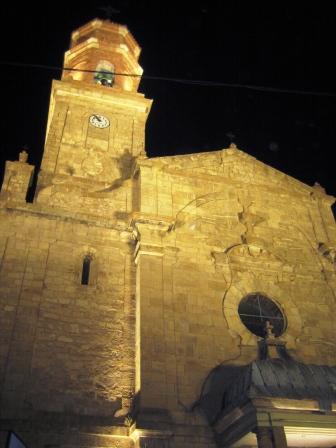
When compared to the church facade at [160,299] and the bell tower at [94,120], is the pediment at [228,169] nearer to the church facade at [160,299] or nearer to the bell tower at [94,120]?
the church facade at [160,299]

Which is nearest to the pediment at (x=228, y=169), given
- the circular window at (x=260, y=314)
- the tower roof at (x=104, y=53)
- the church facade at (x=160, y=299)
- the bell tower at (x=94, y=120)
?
the church facade at (x=160, y=299)

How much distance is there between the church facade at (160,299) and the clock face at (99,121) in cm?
14

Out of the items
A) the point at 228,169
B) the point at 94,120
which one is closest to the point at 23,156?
the point at 94,120

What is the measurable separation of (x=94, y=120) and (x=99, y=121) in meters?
0.22

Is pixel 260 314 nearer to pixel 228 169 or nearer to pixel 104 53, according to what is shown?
pixel 228 169

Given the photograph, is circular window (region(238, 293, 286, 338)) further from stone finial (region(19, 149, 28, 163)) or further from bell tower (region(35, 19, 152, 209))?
stone finial (region(19, 149, 28, 163))

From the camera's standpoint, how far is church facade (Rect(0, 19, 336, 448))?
11.4 meters

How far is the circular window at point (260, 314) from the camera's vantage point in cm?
1455

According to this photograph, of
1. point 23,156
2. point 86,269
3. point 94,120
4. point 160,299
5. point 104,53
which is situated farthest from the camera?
point 104,53

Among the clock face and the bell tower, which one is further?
the clock face

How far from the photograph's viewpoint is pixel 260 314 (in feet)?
48.7

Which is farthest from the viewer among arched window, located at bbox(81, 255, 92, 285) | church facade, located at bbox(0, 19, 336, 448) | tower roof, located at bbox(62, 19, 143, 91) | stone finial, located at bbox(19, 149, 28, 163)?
tower roof, located at bbox(62, 19, 143, 91)

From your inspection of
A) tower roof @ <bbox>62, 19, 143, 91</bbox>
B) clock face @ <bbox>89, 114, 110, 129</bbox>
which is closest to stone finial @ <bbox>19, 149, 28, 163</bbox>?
clock face @ <bbox>89, 114, 110, 129</bbox>

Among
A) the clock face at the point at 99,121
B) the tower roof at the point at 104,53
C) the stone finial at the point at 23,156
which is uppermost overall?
the tower roof at the point at 104,53
